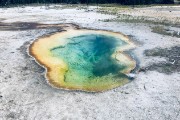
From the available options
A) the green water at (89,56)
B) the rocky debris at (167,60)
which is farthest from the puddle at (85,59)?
the rocky debris at (167,60)

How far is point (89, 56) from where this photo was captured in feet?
88.8

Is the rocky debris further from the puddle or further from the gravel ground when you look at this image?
the puddle

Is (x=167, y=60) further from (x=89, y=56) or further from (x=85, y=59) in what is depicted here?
(x=85, y=59)

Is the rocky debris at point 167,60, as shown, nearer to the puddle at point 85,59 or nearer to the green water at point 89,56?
the puddle at point 85,59

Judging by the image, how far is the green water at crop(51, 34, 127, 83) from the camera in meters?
22.8

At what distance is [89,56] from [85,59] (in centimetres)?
95

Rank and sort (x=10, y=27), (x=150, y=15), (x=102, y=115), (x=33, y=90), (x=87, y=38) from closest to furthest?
(x=102, y=115)
(x=33, y=90)
(x=87, y=38)
(x=10, y=27)
(x=150, y=15)

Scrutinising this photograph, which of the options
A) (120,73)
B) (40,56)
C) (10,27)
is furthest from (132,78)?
(10,27)

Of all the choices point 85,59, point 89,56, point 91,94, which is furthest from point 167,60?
point 91,94

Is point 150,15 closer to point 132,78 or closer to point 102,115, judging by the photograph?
point 132,78

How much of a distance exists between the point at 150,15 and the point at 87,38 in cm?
1542

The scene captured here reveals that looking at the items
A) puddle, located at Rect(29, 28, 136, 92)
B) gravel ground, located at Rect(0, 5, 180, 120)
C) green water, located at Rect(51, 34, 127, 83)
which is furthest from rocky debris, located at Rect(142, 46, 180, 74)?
green water, located at Rect(51, 34, 127, 83)

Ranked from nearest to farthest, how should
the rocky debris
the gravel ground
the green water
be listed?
the gravel ground < the green water < the rocky debris

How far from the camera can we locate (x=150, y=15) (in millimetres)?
44375
